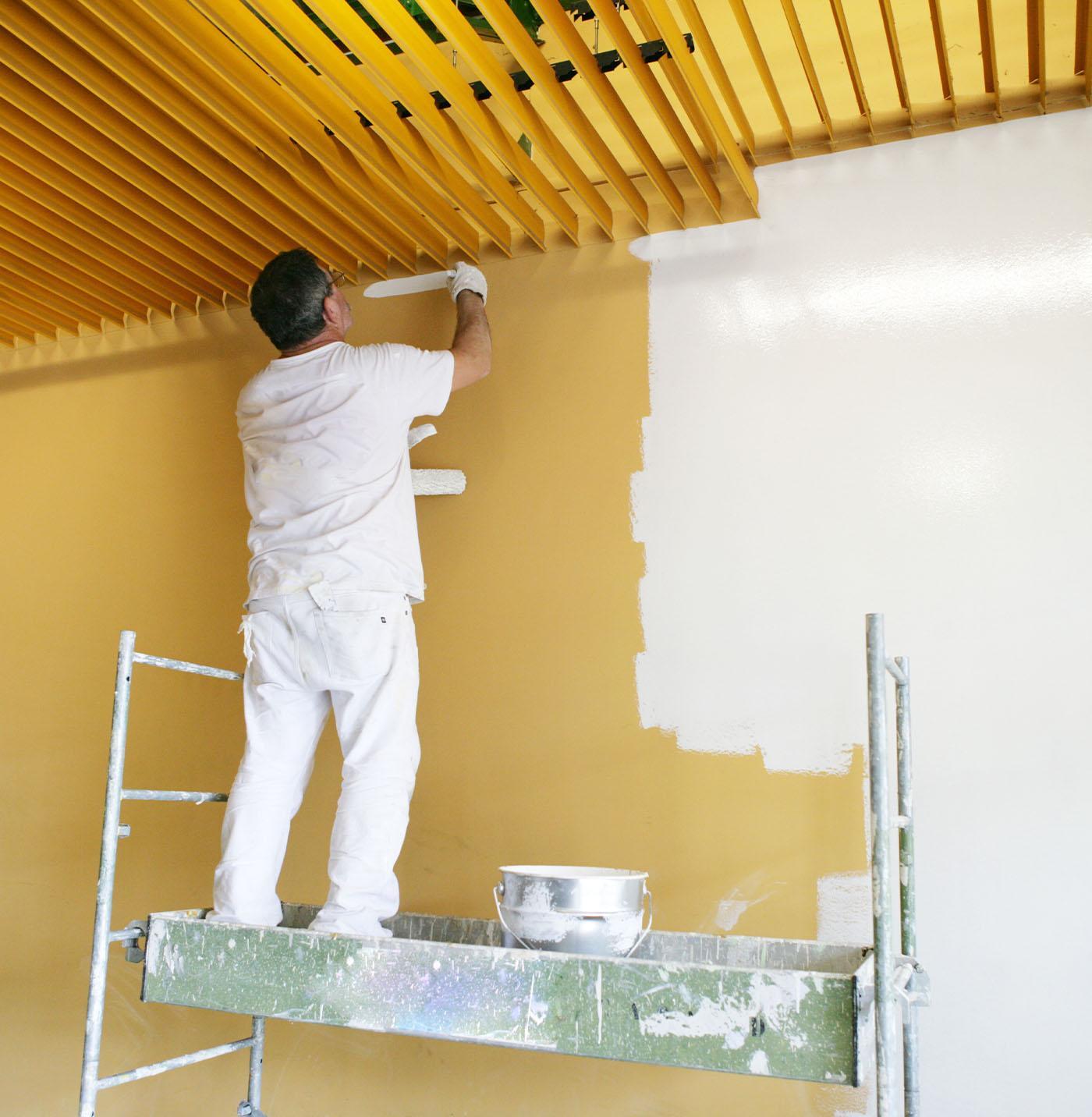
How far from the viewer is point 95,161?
3148 millimetres

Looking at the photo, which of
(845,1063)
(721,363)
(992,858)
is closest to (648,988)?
(845,1063)

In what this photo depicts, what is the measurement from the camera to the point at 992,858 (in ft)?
8.73

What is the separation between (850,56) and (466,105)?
3.05 ft

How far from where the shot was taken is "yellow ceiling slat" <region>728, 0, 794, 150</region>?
246 cm

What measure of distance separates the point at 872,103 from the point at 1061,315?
0.87 meters

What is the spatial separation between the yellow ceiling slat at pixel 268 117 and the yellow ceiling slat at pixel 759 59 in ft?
3.34

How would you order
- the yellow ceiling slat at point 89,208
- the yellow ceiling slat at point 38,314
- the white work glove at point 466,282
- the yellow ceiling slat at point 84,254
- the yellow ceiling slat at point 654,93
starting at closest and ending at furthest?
the yellow ceiling slat at point 654,93 < the yellow ceiling slat at point 89,208 < the white work glove at point 466,282 < the yellow ceiling slat at point 84,254 < the yellow ceiling slat at point 38,314

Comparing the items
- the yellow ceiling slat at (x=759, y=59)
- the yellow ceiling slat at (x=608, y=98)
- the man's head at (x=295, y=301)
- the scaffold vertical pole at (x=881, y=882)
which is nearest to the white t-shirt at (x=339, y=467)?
the man's head at (x=295, y=301)

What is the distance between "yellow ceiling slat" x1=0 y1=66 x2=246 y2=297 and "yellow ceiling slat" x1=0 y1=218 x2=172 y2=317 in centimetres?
35

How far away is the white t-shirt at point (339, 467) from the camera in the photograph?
2670 mm

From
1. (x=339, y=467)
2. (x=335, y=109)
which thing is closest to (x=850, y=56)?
(x=335, y=109)

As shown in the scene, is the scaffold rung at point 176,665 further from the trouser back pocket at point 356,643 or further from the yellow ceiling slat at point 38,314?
the yellow ceiling slat at point 38,314

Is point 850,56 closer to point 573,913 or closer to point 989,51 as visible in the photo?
point 989,51

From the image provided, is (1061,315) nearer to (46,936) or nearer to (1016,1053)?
(1016,1053)
